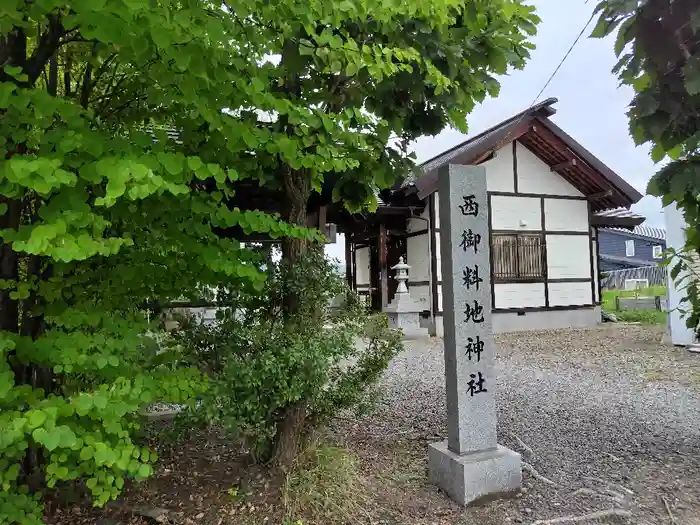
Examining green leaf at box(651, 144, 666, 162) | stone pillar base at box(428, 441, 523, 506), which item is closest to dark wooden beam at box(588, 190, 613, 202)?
green leaf at box(651, 144, 666, 162)

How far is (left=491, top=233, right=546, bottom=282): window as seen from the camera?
1188cm

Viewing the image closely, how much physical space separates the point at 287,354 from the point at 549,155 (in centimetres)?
1135

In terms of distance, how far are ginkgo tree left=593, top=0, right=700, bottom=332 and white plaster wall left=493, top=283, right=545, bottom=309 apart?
30.1ft

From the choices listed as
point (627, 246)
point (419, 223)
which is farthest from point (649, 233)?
point (419, 223)

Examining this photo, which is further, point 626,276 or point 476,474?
point 626,276

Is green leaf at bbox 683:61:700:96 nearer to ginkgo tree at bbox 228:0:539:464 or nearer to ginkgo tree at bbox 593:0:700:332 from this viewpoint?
ginkgo tree at bbox 593:0:700:332

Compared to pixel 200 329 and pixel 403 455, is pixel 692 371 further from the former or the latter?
pixel 200 329

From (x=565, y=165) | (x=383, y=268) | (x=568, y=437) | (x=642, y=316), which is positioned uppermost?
(x=565, y=165)

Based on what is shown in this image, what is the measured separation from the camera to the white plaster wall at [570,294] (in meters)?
12.6

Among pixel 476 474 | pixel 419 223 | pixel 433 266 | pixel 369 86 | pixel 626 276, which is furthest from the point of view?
pixel 626 276

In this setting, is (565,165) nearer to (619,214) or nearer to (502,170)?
(502,170)

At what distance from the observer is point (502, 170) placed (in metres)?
12.0

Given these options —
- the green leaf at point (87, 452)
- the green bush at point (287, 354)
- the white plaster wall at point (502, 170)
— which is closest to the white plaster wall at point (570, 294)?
the white plaster wall at point (502, 170)

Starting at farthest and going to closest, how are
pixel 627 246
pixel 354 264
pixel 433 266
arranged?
pixel 627 246
pixel 354 264
pixel 433 266
